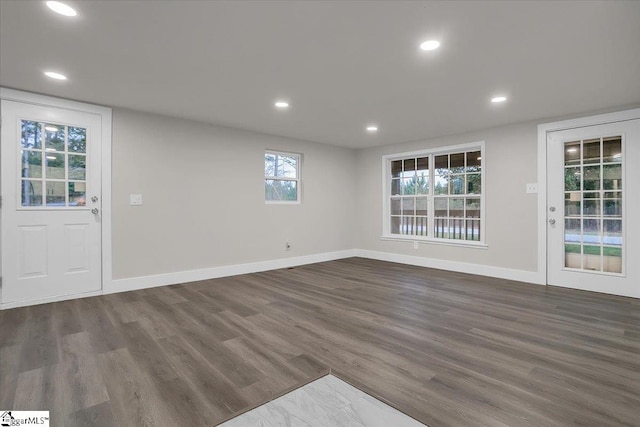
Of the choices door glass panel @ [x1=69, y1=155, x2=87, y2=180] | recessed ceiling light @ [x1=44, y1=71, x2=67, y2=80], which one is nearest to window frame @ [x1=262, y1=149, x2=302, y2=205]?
door glass panel @ [x1=69, y1=155, x2=87, y2=180]

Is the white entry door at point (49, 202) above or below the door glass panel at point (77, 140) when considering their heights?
below

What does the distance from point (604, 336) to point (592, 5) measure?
253 centimetres

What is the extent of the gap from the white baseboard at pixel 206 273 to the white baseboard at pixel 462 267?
1106 millimetres

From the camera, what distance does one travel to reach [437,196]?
5.68 meters

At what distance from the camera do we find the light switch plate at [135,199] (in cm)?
409

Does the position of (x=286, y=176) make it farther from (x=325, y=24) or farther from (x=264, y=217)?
(x=325, y=24)

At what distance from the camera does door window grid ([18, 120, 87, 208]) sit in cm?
346

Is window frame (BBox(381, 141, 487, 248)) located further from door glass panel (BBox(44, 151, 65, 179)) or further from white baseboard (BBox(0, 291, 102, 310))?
door glass panel (BBox(44, 151, 65, 179))

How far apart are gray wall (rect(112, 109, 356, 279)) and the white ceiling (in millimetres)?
463

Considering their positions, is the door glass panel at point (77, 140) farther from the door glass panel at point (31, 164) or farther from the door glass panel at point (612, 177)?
the door glass panel at point (612, 177)

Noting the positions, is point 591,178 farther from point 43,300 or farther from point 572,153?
point 43,300

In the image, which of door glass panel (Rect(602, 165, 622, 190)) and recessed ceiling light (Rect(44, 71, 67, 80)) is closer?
recessed ceiling light (Rect(44, 71, 67, 80))

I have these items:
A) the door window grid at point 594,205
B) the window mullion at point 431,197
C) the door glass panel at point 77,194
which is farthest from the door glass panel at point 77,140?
the door window grid at point 594,205

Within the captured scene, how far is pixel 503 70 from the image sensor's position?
2.84m
